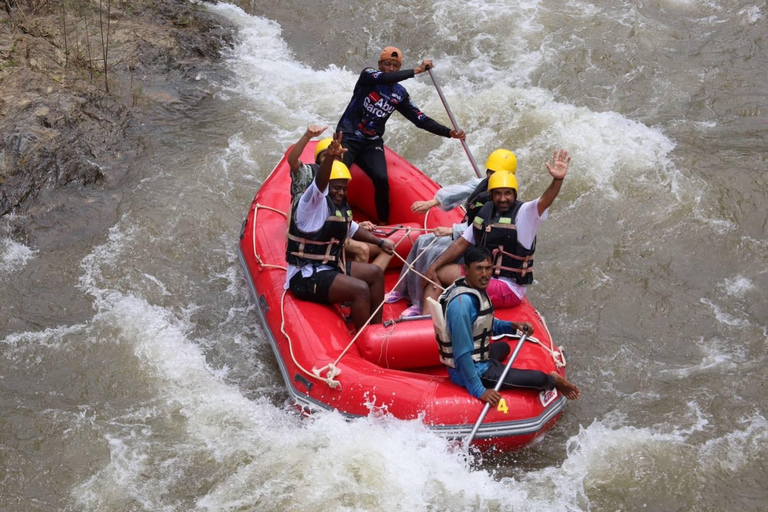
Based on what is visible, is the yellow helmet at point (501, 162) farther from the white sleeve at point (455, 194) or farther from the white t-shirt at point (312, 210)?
the white t-shirt at point (312, 210)

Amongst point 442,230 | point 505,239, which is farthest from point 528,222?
point 442,230

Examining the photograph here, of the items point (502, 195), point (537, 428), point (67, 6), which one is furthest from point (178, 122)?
point (537, 428)

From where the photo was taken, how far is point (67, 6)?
943cm

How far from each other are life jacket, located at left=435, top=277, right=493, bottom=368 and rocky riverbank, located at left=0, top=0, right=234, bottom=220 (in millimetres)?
4335

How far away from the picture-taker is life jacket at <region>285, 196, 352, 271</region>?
16.7ft

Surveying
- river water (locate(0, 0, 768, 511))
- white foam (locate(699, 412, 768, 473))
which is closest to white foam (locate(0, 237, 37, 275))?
river water (locate(0, 0, 768, 511))

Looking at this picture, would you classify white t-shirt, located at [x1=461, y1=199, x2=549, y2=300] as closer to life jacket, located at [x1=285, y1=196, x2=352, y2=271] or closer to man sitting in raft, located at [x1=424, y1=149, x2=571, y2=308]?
man sitting in raft, located at [x1=424, y1=149, x2=571, y2=308]

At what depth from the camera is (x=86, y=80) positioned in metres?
8.44

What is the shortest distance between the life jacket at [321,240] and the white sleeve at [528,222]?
1067 mm

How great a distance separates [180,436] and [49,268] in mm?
2352

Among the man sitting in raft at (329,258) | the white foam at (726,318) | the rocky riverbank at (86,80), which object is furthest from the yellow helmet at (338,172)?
the rocky riverbank at (86,80)

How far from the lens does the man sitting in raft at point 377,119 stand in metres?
6.27

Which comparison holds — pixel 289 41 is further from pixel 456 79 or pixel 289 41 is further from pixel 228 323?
pixel 228 323

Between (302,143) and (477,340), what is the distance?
5.65 feet
